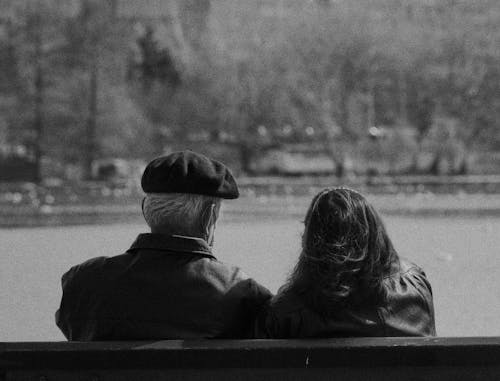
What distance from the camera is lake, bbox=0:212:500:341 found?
6.61 m

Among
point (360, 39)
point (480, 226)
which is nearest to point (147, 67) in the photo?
point (360, 39)

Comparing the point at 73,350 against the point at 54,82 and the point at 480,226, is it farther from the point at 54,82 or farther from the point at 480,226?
the point at 54,82

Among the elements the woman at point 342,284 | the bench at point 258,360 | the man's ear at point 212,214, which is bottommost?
the bench at point 258,360

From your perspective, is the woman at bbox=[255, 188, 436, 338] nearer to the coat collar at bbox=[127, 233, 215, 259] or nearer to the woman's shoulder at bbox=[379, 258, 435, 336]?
the woman's shoulder at bbox=[379, 258, 435, 336]

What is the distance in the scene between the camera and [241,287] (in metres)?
2.18

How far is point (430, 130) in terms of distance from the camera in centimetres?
3541

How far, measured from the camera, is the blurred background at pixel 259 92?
102 ft

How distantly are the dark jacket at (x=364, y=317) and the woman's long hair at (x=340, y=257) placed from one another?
19 millimetres

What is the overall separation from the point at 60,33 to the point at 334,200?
100ft

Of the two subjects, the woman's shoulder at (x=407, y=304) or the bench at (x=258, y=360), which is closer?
the bench at (x=258, y=360)

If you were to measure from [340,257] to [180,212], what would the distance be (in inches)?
14.9

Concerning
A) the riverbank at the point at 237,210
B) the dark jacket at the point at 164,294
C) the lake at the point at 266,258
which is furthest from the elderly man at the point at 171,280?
the riverbank at the point at 237,210

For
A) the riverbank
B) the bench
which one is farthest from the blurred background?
the bench

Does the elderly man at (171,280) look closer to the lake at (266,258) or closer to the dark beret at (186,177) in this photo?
the dark beret at (186,177)
